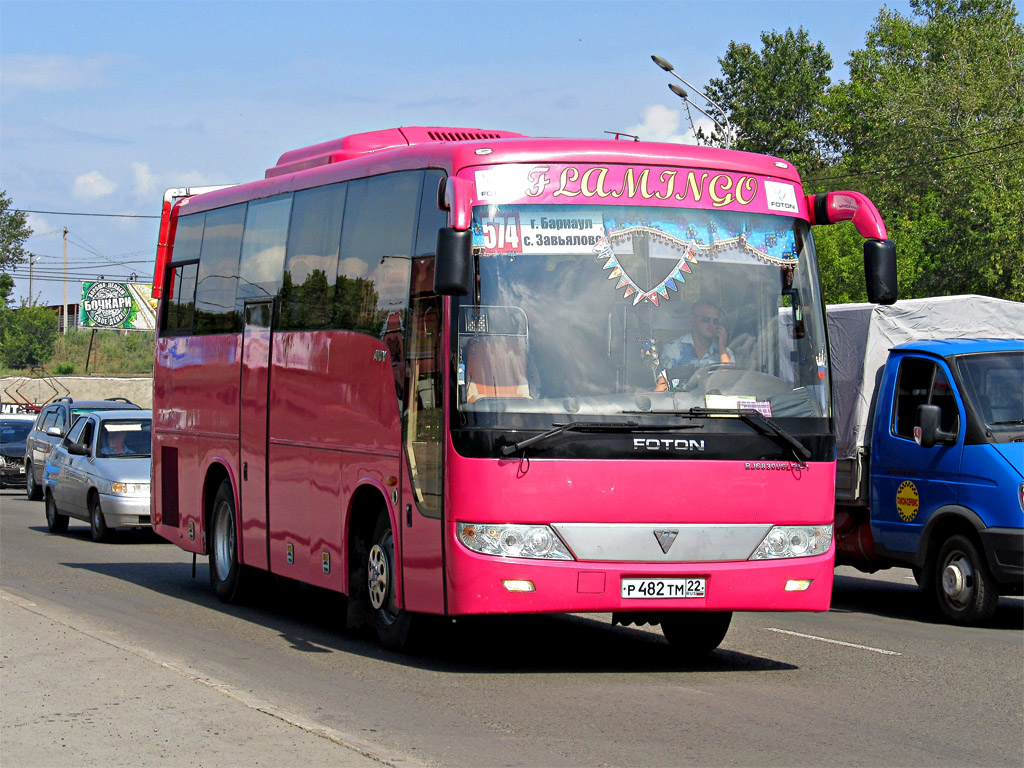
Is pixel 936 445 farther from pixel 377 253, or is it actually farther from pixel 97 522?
pixel 97 522

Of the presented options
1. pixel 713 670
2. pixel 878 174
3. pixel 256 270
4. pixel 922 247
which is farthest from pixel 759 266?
pixel 878 174

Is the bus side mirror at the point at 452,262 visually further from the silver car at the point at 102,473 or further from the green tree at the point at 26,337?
the green tree at the point at 26,337

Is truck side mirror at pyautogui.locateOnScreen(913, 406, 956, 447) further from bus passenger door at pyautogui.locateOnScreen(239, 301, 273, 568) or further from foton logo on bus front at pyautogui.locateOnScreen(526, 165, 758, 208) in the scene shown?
bus passenger door at pyautogui.locateOnScreen(239, 301, 273, 568)

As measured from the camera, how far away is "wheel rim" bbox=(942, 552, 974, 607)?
12.8 meters

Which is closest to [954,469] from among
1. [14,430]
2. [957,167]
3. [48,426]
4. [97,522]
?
[97,522]

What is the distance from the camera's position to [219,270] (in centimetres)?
1428

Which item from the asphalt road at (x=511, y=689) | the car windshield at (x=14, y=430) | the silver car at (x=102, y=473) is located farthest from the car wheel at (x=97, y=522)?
the car windshield at (x=14, y=430)

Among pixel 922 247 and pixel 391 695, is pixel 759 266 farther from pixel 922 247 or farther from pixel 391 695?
pixel 922 247

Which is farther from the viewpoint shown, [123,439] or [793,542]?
[123,439]

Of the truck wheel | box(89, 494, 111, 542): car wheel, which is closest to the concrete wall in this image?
box(89, 494, 111, 542): car wheel

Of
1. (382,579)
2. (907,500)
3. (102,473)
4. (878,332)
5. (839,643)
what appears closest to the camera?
(382,579)

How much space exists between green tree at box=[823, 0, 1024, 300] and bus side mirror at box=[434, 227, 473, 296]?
40.8 meters

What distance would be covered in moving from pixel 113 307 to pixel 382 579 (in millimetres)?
76252

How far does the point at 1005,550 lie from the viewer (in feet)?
40.0
